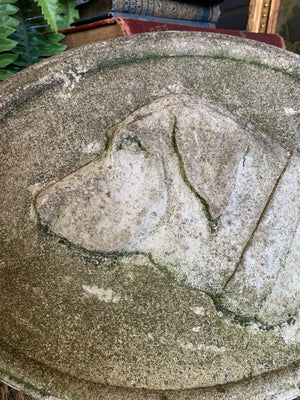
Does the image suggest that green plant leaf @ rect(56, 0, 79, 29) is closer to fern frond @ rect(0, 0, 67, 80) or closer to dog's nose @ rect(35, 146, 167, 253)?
fern frond @ rect(0, 0, 67, 80)

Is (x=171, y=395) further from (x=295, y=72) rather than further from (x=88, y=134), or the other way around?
(x=295, y=72)

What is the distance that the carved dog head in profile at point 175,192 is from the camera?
Answer: 0.85m

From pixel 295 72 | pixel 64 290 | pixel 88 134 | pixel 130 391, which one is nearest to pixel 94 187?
pixel 88 134

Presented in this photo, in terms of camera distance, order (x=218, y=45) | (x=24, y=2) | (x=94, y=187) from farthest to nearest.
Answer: (x=24, y=2), (x=218, y=45), (x=94, y=187)

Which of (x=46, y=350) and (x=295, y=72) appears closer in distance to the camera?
(x=46, y=350)

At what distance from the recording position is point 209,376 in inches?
36.2

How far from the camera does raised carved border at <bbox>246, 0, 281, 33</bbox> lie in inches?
70.9

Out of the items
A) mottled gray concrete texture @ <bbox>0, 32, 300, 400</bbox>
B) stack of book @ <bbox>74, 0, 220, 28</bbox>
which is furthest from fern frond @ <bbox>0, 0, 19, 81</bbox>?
mottled gray concrete texture @ <bbox>0, 32, 300, 400</bbox>

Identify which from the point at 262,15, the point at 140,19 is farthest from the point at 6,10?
the point at 262,15

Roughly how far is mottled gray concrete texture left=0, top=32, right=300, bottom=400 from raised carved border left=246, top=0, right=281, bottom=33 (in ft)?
3.55

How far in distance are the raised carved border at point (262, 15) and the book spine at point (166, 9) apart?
0.24 metres

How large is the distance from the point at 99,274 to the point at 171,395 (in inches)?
13.0

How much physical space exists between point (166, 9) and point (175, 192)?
0.98 metres

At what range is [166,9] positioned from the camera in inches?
60.2
